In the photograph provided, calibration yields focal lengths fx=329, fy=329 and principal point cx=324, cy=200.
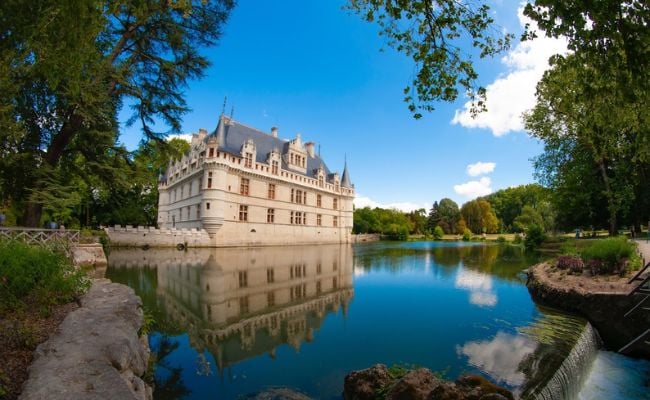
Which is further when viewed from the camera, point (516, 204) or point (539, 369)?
point (516, 204)

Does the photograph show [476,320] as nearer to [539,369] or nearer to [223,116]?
[539,369]

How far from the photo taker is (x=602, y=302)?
25.3 ft

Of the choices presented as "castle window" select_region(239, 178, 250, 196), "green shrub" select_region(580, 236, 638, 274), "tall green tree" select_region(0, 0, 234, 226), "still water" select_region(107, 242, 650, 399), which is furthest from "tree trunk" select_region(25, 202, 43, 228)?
"castle window" select_region(239, 178, 250, 196)

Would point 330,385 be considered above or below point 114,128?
below

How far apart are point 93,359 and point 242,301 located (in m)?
5.51

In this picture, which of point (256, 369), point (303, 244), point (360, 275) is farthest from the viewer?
point (303, 244)

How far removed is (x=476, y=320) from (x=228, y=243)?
2249 centimetres

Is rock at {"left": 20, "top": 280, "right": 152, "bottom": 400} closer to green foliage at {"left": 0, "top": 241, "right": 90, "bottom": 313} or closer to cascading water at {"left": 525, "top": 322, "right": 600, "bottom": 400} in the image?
green foliage at {"left": 0, "top": 241, "right": 90, "bottom": 313}

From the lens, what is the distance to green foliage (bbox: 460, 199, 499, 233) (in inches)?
2675

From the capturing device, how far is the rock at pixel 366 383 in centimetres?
371

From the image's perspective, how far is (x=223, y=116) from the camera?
29.3m

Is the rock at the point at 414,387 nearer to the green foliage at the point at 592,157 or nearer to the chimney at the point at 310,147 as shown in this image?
the green foliage at the point at 592,157

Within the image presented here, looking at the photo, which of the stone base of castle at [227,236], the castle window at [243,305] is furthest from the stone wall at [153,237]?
the castle window at [243,305]

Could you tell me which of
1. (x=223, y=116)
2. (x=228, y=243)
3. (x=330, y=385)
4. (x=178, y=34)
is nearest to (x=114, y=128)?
(x=178, y=34)
